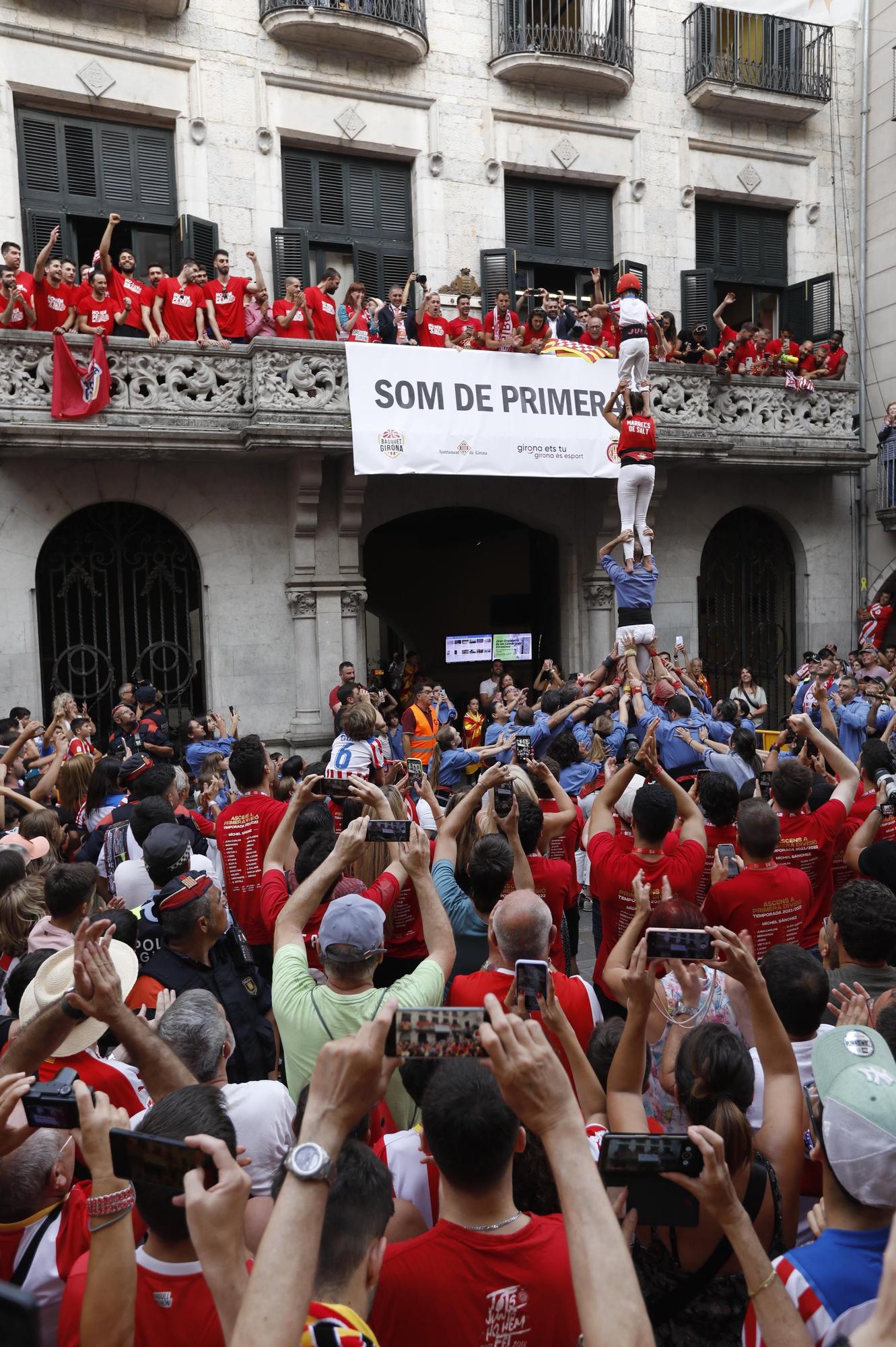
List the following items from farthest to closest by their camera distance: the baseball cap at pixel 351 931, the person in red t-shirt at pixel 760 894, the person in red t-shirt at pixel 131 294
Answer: the person in red t-shirt at pixel 131 294 → the person in red t-shirt at pixel 760 894 → the baseball cap at pixel 351 931

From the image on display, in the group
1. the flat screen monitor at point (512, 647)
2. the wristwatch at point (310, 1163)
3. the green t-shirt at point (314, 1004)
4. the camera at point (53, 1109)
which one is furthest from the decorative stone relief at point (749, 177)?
the wristwatch at point (310, 1163)

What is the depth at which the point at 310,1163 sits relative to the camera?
189 centimetres

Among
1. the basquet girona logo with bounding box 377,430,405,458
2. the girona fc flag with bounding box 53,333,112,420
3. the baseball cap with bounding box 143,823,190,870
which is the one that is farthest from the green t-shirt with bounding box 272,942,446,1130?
the girona fc flag with bounding box 53,333,112,420

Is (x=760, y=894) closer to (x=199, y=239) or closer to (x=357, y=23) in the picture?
(x=199, y=239)

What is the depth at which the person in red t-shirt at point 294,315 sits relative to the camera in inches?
550

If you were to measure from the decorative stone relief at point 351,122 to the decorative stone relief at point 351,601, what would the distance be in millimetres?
6645

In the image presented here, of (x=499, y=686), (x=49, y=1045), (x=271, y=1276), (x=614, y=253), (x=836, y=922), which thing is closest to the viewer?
(x=271, y=1276)

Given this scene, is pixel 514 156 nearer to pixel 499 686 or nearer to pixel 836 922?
pixel 499 686

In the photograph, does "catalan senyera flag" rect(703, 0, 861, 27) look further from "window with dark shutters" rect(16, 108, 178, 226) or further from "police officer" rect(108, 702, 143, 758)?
"police officer" rect(108, 702, 143, 758)

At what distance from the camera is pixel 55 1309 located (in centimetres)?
244

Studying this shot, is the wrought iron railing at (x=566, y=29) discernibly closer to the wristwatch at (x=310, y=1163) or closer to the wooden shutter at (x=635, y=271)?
the wooden shutter at (x=635, y=271)

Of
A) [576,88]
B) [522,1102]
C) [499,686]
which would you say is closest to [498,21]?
[576,88]

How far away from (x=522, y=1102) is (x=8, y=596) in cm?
1295

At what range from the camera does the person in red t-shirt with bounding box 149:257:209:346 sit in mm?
13688
